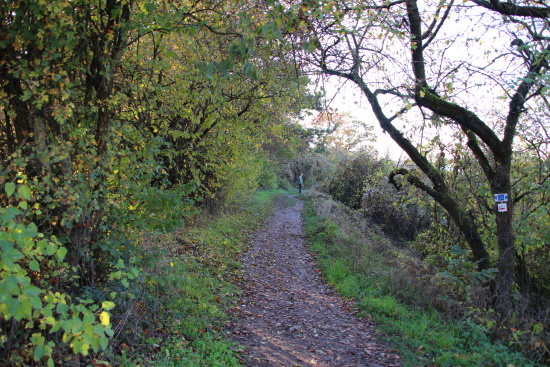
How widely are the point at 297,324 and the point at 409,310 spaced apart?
208cm

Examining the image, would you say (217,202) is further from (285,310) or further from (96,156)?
(96,156)

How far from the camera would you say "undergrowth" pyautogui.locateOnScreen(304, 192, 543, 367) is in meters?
4.85

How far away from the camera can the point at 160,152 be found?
270 inches

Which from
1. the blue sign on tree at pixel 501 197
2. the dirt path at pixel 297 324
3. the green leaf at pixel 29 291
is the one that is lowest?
the dirt path at pixel 297 324

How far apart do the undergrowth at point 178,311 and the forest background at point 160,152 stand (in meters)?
0.07

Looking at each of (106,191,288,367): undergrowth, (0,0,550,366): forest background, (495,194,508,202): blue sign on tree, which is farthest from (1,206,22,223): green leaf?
(495,194,508,202): blue sign on tree

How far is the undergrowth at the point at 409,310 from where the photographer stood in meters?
4.85

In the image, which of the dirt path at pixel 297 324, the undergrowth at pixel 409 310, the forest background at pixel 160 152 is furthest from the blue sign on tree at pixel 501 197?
the dirt path at pixel 297 324

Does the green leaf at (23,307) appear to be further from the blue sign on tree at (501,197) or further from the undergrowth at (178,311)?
the blue sign on tree at (501,197)

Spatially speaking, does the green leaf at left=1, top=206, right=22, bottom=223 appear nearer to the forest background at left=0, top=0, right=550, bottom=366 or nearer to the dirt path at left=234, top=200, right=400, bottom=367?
the forest background at left=0, top=0, right=550, bottom=366

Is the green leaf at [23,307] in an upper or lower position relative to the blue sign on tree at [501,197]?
lower

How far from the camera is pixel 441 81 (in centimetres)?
658

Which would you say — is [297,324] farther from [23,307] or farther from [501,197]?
[23,307]

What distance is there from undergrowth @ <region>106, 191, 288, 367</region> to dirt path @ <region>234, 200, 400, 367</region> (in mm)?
394
